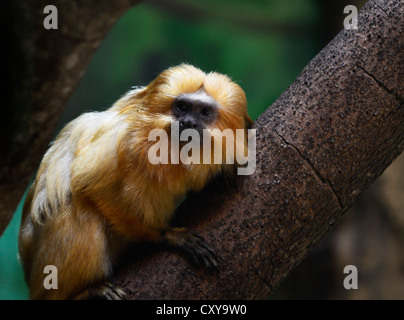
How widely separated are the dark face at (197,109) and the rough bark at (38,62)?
0.92 m

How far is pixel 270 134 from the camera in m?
2.46

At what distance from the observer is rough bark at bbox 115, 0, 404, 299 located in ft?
7.64

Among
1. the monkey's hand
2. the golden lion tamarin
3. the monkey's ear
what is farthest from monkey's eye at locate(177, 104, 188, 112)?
the monkey's hand

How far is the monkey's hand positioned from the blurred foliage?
280 centimetres

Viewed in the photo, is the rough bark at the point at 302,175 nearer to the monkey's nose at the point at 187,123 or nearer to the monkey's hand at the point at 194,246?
the monkey's hand at the point at 194,246

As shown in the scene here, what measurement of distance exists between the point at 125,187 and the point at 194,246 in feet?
1.68

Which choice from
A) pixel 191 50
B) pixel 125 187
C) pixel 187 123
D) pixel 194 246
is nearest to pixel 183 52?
pixel 191 50

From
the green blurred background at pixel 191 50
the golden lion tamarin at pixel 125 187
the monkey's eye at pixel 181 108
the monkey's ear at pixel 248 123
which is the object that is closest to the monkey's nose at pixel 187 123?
the golden lion tamarin at pixel 125 187

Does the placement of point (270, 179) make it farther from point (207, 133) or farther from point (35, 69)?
point (35, 69)

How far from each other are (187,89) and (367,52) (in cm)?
101

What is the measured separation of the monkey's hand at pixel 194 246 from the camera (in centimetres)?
231

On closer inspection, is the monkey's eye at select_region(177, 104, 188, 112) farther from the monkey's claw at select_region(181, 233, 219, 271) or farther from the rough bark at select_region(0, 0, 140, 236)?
the rough bark at select_region(0, 0, 140, 236)
